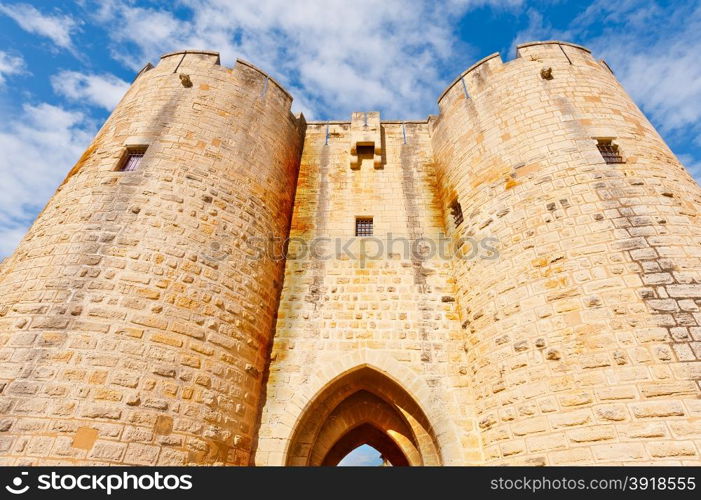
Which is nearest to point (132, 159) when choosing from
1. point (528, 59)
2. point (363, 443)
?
point (363, 443)

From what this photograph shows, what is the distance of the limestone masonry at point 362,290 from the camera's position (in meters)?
3.70

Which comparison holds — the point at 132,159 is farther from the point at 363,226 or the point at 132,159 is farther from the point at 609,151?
the point at 609,151

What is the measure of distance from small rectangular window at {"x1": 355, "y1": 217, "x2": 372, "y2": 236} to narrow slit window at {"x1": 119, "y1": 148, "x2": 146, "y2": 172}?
398 centimetres

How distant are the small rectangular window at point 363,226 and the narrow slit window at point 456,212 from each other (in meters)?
1.64

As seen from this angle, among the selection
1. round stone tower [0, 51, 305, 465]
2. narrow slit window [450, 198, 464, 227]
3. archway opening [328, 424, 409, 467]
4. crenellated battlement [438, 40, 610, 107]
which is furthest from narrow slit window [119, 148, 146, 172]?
crenellated battlement [438, 40, 610, 107]

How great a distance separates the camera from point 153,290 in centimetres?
449

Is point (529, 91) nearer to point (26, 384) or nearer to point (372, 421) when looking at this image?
point (372, 421)

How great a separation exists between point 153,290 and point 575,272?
5.29 m

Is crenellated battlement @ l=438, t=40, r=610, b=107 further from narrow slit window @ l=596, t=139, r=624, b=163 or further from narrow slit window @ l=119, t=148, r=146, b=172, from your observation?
narrow slit window @ l=119, t=148, r=146, b=172

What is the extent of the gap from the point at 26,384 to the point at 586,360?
5860 millimetres

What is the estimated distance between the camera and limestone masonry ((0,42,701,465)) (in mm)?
3697

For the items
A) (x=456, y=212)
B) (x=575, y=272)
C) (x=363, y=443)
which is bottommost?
(x=363, y=443)
